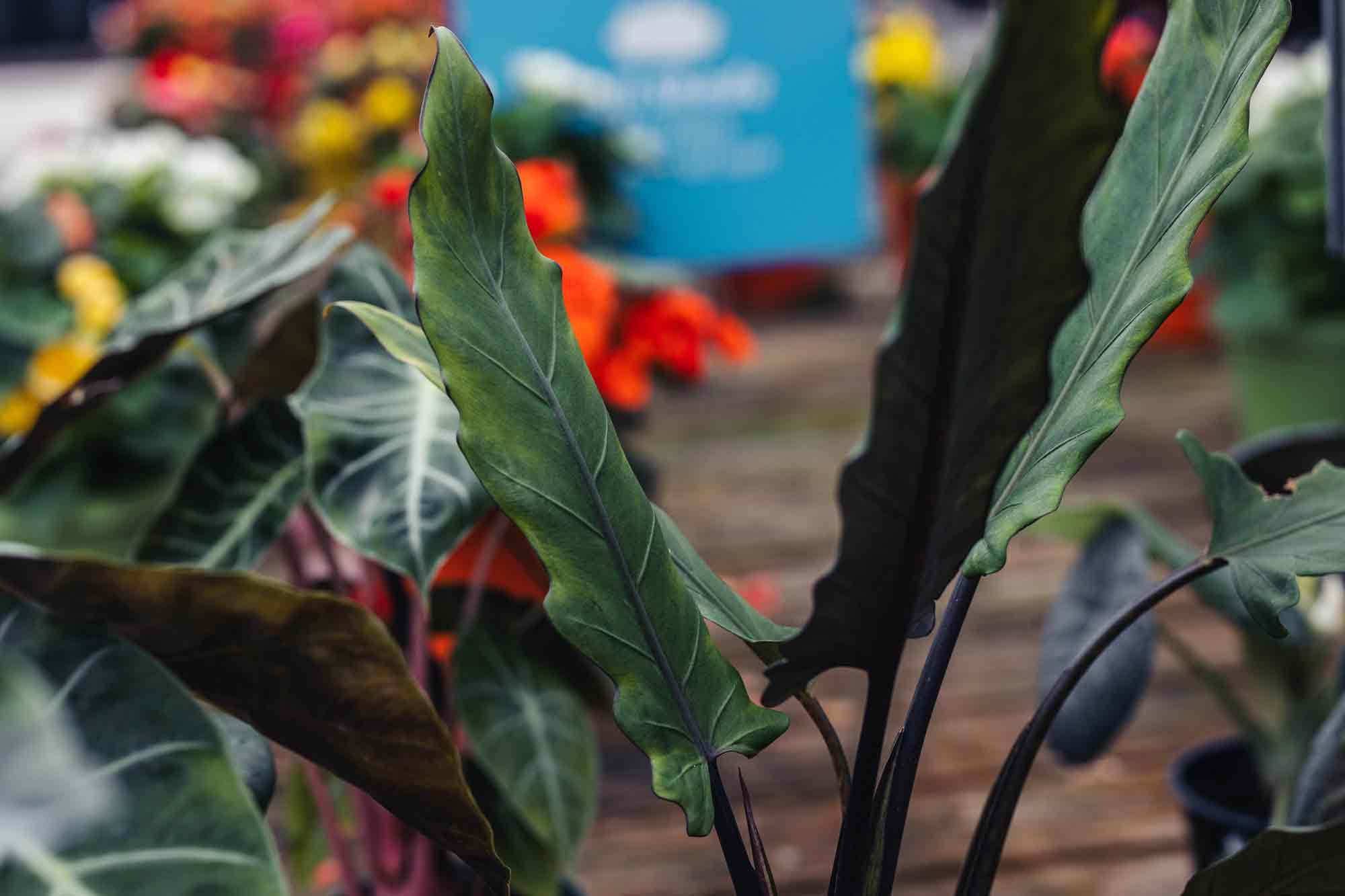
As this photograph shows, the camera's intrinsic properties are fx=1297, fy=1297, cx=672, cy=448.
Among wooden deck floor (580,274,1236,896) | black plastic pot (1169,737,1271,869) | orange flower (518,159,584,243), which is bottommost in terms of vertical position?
wooden deck floor (580,274,1236,896)

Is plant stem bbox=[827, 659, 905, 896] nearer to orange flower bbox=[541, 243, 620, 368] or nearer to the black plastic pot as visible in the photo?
the black plastic pot

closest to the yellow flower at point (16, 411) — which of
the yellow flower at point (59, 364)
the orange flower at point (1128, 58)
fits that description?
the yellow flower at point (59, 364)

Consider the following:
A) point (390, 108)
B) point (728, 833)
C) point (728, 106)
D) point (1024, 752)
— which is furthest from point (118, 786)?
point (390, 108)

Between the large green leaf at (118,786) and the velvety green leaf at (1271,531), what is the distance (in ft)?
1.14

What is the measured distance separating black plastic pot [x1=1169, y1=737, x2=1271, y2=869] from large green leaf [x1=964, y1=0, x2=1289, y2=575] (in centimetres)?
47

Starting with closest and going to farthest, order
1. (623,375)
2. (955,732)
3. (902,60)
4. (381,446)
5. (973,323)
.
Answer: (973,323) → (381,446) → (955,732) → (623,375) → (902,60)

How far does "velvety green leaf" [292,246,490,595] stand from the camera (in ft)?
1.97

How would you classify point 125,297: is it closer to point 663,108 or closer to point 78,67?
point 663,108

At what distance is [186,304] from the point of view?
799 millimetres

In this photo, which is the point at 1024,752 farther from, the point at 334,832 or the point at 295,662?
the point at 334,832

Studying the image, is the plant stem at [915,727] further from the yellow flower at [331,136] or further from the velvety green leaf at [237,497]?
the yellow flower at [331,136]

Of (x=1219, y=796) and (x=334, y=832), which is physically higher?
(x=334, y=832)

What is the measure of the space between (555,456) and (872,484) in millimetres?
113

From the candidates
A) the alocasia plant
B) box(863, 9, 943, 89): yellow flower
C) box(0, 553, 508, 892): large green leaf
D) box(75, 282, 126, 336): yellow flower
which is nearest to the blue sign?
box(75, 282, 126, 336): yellow flower
